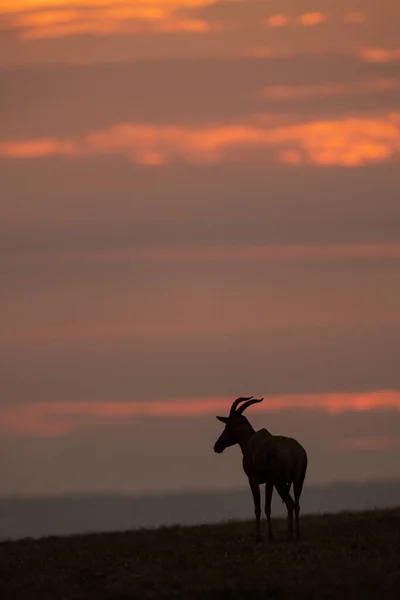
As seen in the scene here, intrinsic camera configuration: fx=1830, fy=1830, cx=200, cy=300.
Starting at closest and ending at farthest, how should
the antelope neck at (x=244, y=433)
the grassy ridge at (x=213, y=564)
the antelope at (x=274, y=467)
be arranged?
the grassy ridge at (x=213, y=564) → the antelope at (x=274, y=467) → the antelope neck at (x=244, y=433)

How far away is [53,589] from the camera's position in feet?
121

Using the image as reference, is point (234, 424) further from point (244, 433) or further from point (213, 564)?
point (213, 564)

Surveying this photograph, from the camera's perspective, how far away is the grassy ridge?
35.4m

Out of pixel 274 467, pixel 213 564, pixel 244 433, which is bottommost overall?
pixel 213 564

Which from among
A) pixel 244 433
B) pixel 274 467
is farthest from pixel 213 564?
pixel 244 433

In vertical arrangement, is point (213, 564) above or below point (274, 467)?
below

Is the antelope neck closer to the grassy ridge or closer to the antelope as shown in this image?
the antelope

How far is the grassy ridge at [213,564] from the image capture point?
35.4 meters

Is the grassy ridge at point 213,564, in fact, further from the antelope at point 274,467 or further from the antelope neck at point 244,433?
the antelope neck at point 244,433

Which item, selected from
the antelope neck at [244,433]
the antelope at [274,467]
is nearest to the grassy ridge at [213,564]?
the antelope at [274,467]

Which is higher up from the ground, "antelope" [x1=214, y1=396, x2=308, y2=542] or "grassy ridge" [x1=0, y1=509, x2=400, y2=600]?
"antelope" [x1=214, y1=396, x2=308, y2=542]

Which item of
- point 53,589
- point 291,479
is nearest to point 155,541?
point 291,479

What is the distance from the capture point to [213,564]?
125 ft

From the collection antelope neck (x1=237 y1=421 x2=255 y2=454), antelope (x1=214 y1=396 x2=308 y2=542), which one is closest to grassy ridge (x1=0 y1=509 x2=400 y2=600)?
antelope (x1=214 y1=396 x2=308 y2=542)
